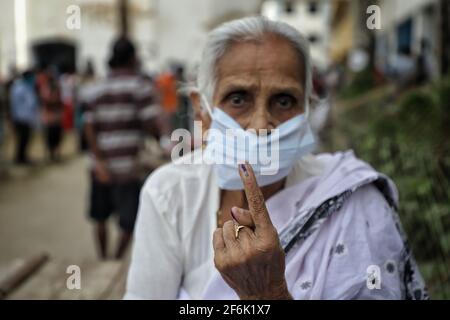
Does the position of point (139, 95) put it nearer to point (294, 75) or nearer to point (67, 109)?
point (294, 75)

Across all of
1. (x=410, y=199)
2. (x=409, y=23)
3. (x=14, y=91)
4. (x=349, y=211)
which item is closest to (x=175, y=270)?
(x=349, y=211)

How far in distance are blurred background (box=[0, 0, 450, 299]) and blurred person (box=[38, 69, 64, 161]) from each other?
3cm

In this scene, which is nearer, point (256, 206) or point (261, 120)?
point (256, 206)

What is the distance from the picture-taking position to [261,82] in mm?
1546

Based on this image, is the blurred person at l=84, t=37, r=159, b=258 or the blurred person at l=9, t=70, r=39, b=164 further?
the blurred person at l=9, t=70, r=39, b=164

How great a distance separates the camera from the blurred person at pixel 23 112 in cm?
891

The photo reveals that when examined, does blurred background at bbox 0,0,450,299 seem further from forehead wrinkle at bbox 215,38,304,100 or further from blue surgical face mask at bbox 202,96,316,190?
blue surgical face mask at bbox 202,96,316,190

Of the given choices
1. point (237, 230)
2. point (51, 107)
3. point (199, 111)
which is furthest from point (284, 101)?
point (51, 107)

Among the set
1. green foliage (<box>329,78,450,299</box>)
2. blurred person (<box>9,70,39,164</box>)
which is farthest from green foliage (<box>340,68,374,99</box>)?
green foliage (<box>329,78,450,299</box>)

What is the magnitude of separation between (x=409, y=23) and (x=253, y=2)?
4.96 metres

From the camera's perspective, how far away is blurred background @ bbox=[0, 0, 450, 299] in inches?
111

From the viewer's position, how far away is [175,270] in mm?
1710

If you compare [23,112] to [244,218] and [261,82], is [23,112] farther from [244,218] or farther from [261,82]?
[244,218]

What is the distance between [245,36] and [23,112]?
8.37 m
